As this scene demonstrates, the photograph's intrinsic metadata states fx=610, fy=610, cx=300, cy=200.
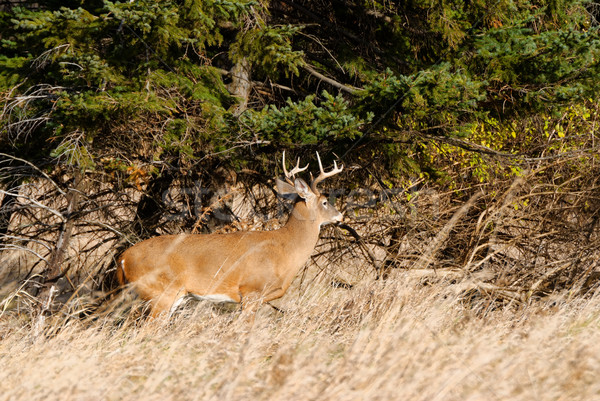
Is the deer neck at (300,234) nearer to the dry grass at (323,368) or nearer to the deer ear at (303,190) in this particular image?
the deer ear at (303,190)

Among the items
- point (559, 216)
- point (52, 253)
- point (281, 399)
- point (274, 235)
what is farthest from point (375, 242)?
point (281, 399)

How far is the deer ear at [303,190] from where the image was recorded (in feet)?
25.0

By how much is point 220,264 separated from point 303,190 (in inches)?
59.3

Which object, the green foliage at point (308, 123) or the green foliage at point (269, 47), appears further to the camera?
the green foliage at point (269, 47)

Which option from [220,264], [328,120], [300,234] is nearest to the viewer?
[328,120]

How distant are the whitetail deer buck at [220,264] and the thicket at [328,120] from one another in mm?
662

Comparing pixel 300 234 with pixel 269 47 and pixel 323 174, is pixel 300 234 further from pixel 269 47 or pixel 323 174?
pixel 269 47

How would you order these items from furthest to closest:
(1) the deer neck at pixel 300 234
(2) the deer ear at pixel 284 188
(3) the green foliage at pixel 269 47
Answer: (2) the deer ear at pixel 284 188 → (1) the deer neck at pixel 300 234 → (3) the green foliage at pixel 269 47

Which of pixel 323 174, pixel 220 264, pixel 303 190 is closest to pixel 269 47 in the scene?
pixel 323 174

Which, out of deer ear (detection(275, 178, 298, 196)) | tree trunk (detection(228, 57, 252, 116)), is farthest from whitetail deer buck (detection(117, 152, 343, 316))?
tree trunk (detection(228, 57, 252, 116))

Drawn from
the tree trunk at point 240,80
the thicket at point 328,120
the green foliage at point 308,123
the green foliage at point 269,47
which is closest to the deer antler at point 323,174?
the thicket at point 328,120

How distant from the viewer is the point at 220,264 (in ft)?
22.9

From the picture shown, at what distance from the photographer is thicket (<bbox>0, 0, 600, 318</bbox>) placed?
21.0 feet

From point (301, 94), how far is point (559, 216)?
4338 mm
